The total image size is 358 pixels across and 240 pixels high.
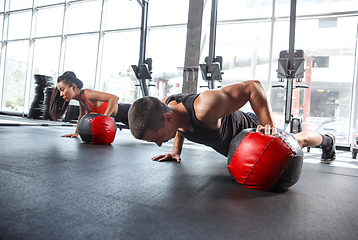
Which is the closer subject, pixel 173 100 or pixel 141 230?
pixel 141 230

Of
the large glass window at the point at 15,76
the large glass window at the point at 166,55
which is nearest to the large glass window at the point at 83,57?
the large glass window at the point at 166,55

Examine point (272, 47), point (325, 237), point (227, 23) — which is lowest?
point (325, 237)

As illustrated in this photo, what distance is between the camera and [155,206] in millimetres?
905

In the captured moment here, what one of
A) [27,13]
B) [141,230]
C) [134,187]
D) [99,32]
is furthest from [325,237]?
[27,13]

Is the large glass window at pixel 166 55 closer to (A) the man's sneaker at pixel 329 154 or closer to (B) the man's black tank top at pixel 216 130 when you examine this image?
(A) the man's sneaker at pixel 329 154

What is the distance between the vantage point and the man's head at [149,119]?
3.89 ft


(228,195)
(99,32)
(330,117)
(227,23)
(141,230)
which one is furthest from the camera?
(99,32)

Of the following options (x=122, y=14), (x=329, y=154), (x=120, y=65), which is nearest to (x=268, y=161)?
(x=329, y=154)

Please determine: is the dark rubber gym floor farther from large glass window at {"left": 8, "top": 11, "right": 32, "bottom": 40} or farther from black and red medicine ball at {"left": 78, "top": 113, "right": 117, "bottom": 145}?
large glass window at {"left": 8, "top": 11, "right": 32, "bottom": 40}

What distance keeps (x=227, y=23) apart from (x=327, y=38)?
2.18 meters

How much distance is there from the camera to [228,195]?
3.67 feet

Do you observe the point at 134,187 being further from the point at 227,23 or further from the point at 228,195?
the point at 227,23

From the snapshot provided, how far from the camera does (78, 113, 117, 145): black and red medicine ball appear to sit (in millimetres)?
2666

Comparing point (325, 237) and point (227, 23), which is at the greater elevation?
point (227, 23)
